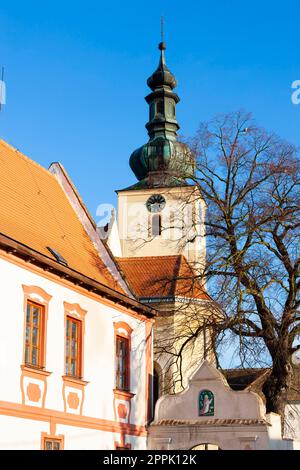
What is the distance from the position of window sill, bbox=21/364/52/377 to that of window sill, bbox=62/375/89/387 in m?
0.89

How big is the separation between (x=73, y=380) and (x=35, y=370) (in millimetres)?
2044

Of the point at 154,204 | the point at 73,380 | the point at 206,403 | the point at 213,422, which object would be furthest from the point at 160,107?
the point at 73,380

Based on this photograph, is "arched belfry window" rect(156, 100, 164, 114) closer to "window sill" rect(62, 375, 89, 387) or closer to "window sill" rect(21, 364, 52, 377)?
"window sill" rect(62, 375, 89, 387)

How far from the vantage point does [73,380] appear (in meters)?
20.7

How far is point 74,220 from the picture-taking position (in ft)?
84.1

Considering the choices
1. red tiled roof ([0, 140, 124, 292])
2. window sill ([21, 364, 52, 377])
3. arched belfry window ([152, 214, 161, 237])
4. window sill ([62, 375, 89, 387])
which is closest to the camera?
window sill ([21, 364, 52, 377])

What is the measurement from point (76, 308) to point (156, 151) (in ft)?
127

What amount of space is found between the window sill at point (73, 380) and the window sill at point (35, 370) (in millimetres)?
894

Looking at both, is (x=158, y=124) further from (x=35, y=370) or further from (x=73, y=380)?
(x=35, y=370)

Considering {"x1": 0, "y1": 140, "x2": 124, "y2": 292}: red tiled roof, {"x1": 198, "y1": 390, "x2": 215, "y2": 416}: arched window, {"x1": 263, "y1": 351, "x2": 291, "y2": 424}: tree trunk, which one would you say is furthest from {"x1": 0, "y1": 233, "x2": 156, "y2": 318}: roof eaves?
{"x1": 263, "y1": 351, "x2": 291, "y2": 424}: tree trunk

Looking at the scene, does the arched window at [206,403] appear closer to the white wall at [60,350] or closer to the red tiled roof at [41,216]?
the white wall at [60,350]

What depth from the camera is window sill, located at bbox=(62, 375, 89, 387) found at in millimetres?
20328

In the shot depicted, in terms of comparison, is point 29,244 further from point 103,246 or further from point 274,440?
point 274,440

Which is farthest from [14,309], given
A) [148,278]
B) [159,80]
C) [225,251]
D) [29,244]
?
[159,80]
